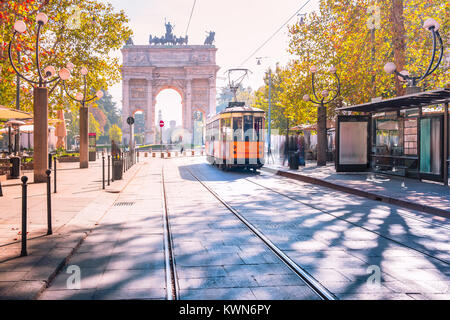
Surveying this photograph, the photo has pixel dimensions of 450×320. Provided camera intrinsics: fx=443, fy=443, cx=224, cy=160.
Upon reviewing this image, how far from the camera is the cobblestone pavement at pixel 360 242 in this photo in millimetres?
4395

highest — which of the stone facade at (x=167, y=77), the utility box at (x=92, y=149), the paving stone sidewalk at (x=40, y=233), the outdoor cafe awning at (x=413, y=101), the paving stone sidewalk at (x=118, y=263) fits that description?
the stone facade at (x=167, y=77)

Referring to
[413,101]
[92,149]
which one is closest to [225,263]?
[413,101]

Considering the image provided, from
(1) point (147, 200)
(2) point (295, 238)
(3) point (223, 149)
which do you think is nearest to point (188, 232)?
(2) point (295, 238)

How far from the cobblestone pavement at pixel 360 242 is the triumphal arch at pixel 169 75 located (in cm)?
5652

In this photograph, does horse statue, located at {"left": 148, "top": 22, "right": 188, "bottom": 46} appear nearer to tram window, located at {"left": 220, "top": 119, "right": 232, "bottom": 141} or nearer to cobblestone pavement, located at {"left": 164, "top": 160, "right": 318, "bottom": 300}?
tram window, located at {"left": 220, "top": 119, "right": 232, "bottom": 141}

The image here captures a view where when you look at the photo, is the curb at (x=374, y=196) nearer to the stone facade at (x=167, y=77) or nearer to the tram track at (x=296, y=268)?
the tram track at (x=296, y=268)

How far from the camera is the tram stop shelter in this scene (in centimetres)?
1417

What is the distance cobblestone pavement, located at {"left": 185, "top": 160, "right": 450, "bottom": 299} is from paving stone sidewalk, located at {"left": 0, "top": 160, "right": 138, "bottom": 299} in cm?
281

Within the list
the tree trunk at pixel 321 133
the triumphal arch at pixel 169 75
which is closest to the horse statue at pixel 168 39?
the triumphal arch at pixel 169 75

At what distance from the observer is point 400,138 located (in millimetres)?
16719

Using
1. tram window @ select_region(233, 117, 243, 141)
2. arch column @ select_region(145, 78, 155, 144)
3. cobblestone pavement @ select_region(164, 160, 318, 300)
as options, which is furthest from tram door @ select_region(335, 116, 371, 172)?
arch column @ select_region(145, 78, 155, 144)

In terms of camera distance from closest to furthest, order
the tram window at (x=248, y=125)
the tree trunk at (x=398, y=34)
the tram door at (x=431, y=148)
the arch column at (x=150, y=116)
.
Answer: the tram door at (x=431, y=148), the tree trunk at (x=398, y=34), the tram window at (x=248, y=125), the arch column at (x=150, y=116)

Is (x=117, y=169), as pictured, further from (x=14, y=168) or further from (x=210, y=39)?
(x=210, y=39)
